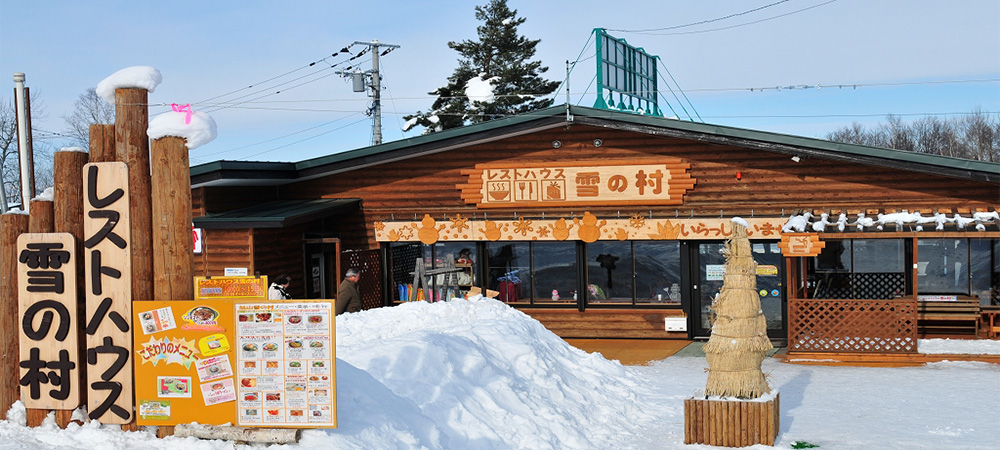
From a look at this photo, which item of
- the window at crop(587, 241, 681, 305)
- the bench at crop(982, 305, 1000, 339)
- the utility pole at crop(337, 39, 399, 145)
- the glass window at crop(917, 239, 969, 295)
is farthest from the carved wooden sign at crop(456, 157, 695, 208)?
the utility pole at crop(337, 39, 399, 145)

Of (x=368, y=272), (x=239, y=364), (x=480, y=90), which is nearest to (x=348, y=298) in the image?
(x=368, y=272)

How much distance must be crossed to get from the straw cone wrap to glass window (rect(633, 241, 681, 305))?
7806mm

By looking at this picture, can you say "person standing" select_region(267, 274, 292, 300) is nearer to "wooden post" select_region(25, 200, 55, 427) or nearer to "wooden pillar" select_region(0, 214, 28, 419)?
"wooden pillar" select_region(0, 214, 28, 419)

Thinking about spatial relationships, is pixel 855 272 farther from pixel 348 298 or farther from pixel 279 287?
pixel 279 287

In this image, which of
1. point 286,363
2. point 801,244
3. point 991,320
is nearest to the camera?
point 286,363

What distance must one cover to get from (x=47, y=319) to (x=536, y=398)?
17.6 ft

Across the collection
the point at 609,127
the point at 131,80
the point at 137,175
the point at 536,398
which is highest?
the point at 609,127

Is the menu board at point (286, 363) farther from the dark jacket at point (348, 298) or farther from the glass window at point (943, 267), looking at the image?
the glass window at point (943, 267)

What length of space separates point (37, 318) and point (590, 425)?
19.9ft

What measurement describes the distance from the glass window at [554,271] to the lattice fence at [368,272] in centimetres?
326

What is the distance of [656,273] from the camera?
61.0 ft

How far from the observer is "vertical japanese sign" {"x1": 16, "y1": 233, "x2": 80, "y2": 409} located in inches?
343

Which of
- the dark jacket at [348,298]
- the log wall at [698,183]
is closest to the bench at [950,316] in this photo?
the log wall at [698,183]


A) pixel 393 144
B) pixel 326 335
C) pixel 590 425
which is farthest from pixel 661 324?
pixel 326 335
